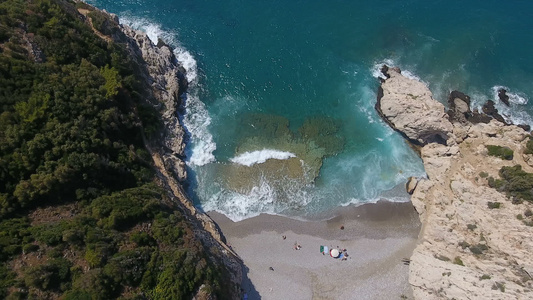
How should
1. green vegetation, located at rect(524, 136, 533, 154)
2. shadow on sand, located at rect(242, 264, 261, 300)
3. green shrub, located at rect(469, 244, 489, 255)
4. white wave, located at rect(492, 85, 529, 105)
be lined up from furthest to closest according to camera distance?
white wave, located at rect(492, 85, 529, 105)
green vegetation, located at rect(524, 136, 533, 154)
shadow on sand, located at rect(242, 264, 261, 300)
green shrub, located at rect(469, 244, 489, 255)

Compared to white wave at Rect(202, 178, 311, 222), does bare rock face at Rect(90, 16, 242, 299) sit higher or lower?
higher

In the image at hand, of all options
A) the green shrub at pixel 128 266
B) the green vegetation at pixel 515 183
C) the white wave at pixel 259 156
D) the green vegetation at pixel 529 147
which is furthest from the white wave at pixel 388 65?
the green shrub at pixel 128 266

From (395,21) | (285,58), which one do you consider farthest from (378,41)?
(285,58)

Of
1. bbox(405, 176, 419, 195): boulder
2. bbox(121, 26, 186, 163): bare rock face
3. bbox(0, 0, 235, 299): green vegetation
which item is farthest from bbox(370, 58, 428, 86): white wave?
bbox(0, 0, 235, 299): green vegetation

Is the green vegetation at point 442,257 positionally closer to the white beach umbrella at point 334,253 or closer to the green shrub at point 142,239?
the white beach umbrella at point 334,253

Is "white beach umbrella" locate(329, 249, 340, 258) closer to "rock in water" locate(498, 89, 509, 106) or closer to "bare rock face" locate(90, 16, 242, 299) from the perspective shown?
"bare rock face" locate(90, 16, 242, 299)

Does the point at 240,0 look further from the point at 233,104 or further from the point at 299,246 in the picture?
the point at 299,246

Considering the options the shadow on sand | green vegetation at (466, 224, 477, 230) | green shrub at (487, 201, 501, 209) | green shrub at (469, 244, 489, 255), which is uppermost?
green shrub at (487, 201, 501, 209)
